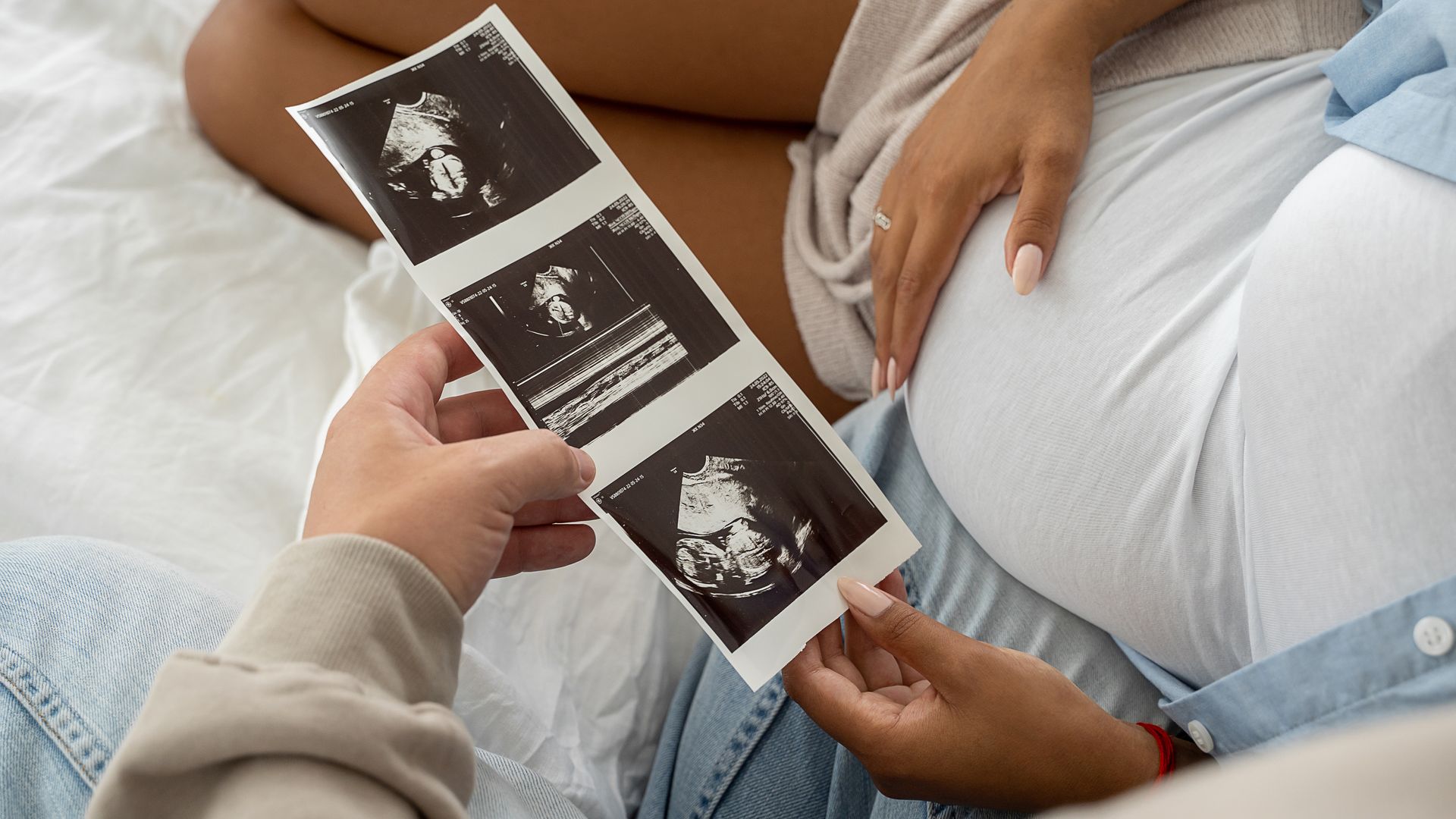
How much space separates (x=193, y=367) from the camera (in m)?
0.88

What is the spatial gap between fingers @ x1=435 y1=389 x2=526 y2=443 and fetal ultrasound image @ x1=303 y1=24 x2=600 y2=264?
0.34 feet

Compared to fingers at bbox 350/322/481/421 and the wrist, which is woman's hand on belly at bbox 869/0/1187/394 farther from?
fingers at bbox 350/322/481/421

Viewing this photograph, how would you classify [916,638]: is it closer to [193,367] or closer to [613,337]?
[613,337]

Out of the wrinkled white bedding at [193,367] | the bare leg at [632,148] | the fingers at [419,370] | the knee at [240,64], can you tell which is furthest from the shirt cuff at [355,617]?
the knee at [240,64]

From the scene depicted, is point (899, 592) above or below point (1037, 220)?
below

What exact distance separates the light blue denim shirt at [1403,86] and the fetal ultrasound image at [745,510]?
405 mm

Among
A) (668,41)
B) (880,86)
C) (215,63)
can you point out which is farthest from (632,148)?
(215,63)

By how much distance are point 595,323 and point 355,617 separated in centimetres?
30

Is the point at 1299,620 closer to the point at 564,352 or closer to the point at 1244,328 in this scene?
the point at 1244,328

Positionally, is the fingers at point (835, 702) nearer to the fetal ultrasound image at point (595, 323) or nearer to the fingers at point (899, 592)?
the fingers at point (899, 592)

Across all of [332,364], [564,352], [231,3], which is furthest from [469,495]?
[231,3]

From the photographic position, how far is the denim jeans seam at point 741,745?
2.17 ft

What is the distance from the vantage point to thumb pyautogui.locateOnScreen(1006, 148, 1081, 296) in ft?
2.16

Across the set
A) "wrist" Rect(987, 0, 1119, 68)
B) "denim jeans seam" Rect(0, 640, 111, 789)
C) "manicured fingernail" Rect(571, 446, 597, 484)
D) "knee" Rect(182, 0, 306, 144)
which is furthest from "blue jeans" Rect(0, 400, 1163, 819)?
"knee" Rect(182, 0, 306, 144)
